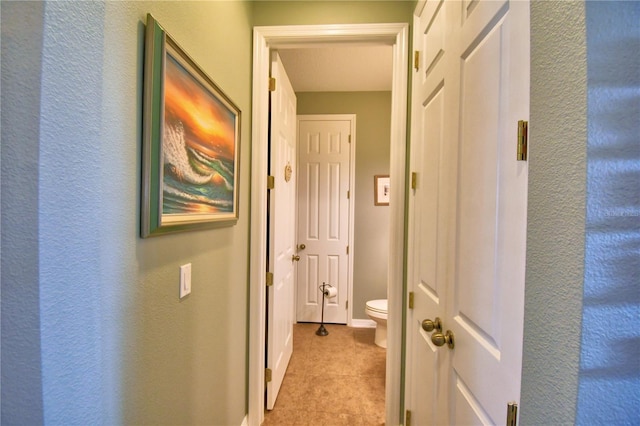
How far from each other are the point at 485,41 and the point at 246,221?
4.34 feet

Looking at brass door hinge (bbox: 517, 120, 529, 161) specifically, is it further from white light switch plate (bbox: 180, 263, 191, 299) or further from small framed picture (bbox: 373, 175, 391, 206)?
small framed picture (bbox: 373, 175, 391, 206)

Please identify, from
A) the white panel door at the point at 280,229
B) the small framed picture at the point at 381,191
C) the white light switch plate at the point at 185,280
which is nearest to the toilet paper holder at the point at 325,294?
the white panel door at the point at 280,229

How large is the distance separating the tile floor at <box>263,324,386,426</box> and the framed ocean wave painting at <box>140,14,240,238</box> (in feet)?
4.72

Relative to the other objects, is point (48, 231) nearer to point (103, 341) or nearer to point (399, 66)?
point (103, 341)

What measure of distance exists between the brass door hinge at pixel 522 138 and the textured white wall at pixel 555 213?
26mm

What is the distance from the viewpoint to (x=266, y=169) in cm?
167

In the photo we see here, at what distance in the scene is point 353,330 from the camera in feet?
9.94

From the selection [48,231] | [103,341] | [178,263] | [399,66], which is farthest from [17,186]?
[399,66]

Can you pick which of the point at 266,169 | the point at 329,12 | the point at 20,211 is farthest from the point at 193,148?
the point at 329,12

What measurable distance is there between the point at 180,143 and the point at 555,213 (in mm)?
977

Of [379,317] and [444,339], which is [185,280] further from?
[379,317]

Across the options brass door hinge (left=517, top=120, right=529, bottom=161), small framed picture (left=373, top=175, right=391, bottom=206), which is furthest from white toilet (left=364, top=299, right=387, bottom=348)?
brass door hinge (left=517, top=120, right=529, bottom=161)

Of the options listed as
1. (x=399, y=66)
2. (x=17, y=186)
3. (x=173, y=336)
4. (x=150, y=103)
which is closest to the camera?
(x=17, y=186)

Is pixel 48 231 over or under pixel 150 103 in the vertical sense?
under
